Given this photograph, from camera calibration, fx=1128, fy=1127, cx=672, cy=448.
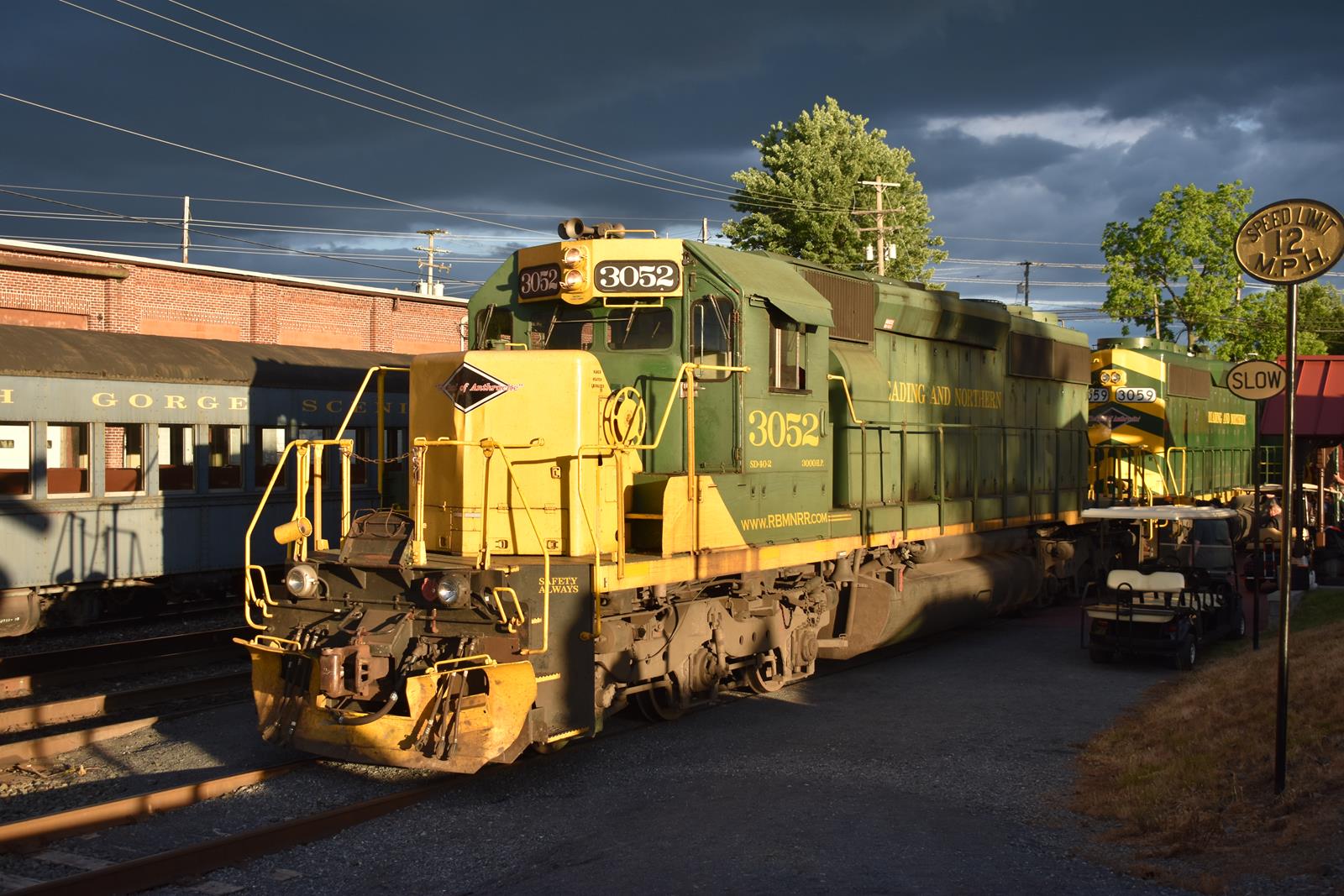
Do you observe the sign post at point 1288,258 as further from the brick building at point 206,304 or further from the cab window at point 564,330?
the brick building at point 206,304

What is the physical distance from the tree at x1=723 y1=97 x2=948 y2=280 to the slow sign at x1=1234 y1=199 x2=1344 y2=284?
25286 millimetres

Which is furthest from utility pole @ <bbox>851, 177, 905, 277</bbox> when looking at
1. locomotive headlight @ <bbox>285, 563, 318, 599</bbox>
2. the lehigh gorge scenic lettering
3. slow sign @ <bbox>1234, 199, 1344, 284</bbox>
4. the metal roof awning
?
locomotive headlight @ <bbox>285, 563, 318, 599</bbox>

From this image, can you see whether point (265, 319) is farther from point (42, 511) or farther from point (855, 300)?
point (855, 300)

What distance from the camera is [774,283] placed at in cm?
858

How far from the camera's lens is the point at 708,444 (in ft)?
27.0

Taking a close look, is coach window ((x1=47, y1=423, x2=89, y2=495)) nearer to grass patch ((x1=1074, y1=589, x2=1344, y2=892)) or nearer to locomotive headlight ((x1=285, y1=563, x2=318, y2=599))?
locomotive headlight ((x1=285, y1=563, x2=318, y2=599))

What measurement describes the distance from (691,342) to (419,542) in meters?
2.36

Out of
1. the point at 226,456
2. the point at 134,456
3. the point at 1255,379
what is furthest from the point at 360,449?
the point at 1255,379

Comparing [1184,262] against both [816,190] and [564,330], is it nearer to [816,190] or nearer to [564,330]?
[816,190]

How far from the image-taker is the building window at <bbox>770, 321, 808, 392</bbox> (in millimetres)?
8531

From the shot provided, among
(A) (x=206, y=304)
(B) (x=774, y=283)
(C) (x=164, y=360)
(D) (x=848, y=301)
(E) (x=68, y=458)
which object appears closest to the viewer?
(B) (x=774, y=283)

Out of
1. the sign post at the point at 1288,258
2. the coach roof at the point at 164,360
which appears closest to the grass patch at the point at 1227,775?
the sign post at the point at 1288,258

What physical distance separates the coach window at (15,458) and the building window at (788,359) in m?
7.95

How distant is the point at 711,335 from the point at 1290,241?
3.67 metres
